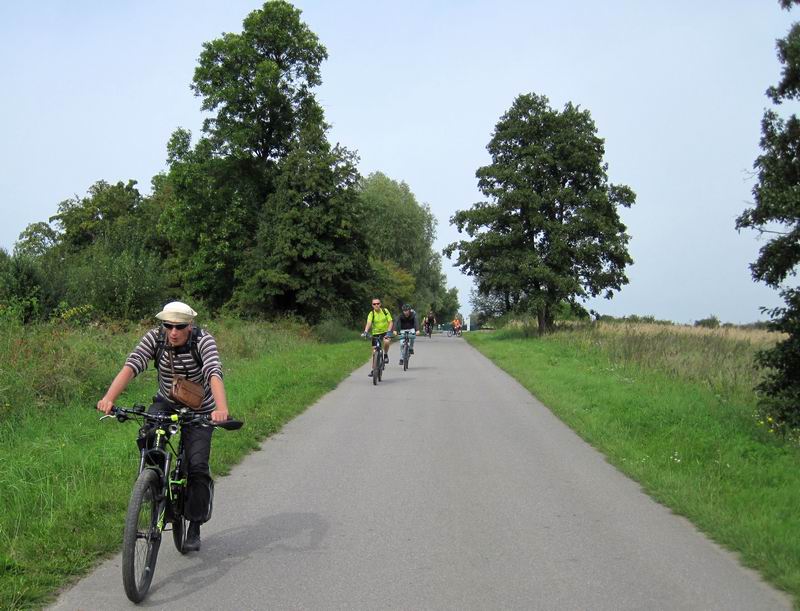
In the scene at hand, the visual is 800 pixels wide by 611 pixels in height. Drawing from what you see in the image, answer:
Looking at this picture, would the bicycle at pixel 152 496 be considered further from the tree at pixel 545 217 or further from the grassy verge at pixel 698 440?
the tree at pixel 545 217

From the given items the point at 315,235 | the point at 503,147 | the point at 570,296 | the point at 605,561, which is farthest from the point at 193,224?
the point at 605,561

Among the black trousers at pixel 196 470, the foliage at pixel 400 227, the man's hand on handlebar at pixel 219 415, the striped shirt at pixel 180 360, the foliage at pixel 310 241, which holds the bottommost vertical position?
the black trousers at pixel 196 470

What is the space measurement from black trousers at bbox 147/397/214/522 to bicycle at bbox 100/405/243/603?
0.05 m

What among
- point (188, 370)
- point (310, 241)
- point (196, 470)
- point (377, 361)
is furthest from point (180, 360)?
point (310, 241)

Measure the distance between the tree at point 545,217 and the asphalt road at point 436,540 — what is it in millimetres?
28767

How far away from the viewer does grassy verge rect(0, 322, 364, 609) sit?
4836mm

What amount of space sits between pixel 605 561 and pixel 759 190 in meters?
6.69

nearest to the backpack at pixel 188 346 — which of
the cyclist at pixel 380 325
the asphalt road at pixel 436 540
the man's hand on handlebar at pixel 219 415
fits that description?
the man's hand on handlebar at pixel 219 415

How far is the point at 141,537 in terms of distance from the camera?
432cm

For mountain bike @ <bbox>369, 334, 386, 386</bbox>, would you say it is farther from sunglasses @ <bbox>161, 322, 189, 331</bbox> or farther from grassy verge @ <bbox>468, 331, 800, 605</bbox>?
sunglasses @ <bbox>161, 322, 189, 331</bbox>

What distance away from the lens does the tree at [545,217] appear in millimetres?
37562

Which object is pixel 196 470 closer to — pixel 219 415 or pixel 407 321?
pixel 219 415

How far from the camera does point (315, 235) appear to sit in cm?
3556

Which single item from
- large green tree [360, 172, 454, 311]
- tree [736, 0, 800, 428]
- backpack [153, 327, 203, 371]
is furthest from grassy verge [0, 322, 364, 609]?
large green tree [360, 172, 454, 311]
